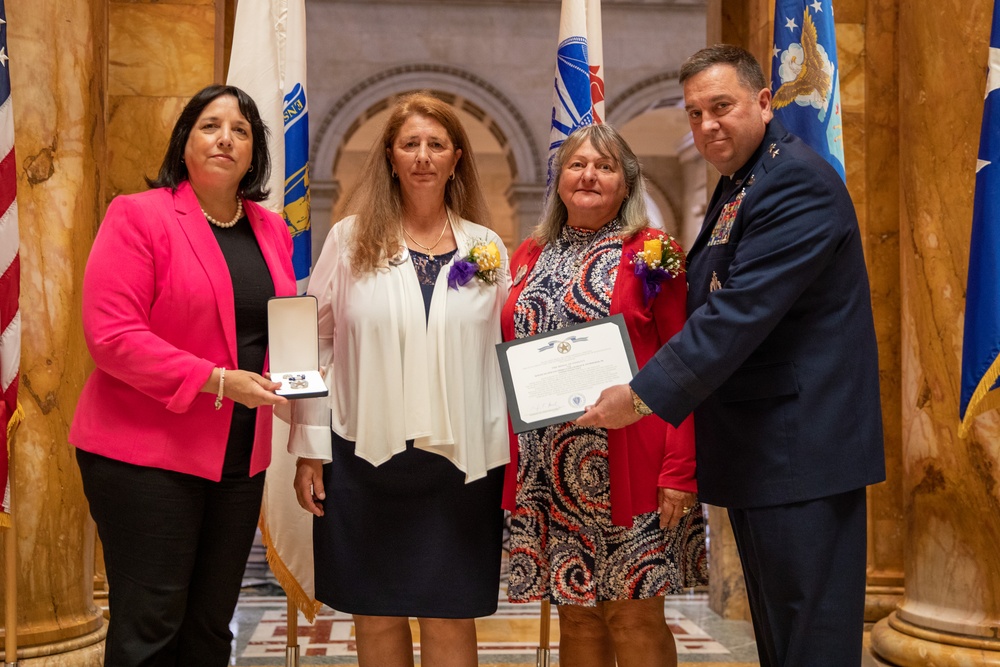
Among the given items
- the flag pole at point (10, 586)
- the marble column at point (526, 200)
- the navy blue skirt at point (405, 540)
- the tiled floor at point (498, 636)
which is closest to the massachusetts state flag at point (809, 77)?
the navy blue skirt at point (405, 540)

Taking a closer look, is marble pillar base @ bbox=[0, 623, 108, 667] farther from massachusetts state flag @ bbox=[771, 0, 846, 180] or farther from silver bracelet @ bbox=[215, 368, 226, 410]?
massachusetts state flag @ bbox=[771, 0, 846, 180]

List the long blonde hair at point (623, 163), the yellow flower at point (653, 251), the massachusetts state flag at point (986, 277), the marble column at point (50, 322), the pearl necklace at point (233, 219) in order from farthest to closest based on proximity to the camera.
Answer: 1. the marble column at point (50, 322)
2. the massachusetts state flag at point (986, 277)
3. the long blonde hair at point (623, 163)
4. the yellow flower at point (653, 251)
5. the pearl necklace at point (233, 219)

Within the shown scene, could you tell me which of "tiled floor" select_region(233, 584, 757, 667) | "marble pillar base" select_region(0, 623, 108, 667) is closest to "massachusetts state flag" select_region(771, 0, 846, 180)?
"tiled floor" select_region(233, 584, 757, 667)

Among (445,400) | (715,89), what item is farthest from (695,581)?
(715,89)

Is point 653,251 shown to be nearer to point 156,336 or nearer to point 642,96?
point 156,336

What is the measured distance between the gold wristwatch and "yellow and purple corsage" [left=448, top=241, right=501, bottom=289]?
2.12 feet

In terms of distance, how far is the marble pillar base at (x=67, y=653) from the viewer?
404 cm

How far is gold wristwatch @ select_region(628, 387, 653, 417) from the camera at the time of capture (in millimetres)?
2715

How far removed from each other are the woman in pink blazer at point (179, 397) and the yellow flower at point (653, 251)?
3.42 ft

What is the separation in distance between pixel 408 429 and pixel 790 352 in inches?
43.5

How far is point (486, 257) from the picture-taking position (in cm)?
313

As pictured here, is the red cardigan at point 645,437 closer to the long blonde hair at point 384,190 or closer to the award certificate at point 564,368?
the award certificate at point 564,368

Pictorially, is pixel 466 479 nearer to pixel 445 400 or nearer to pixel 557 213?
pixel 445 400

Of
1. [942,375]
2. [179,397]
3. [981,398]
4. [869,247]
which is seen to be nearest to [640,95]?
[869,247]
